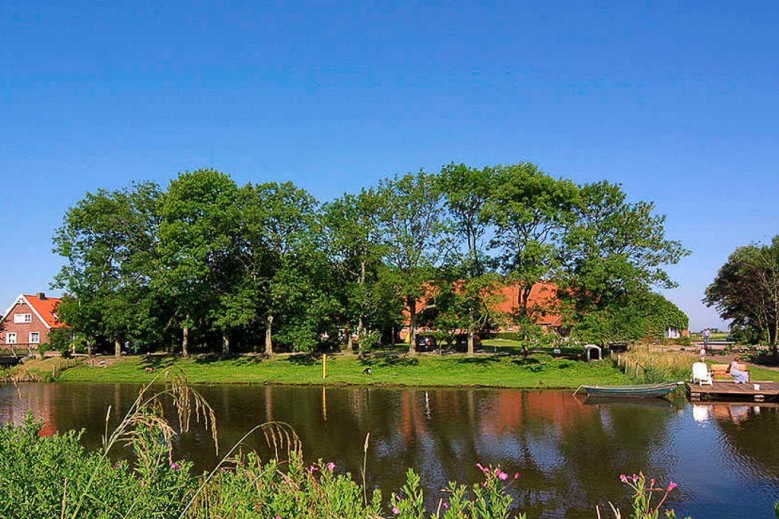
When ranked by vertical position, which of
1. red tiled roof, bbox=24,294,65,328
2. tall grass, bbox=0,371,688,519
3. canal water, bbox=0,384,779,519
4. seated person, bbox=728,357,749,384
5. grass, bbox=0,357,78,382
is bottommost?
canal water, bbox=0,384,779,519

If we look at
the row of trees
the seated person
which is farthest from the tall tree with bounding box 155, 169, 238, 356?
the seated person

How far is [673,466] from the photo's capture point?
19.7 meters

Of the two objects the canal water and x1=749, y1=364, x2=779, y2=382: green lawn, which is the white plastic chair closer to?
the canal water

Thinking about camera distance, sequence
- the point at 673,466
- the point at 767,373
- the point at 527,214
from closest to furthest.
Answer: the point at 673,466, the point at 767,373, the point at 527,214

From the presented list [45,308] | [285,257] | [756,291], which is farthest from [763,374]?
[45,308]

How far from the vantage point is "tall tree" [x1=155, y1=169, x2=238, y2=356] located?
4862 centimetres

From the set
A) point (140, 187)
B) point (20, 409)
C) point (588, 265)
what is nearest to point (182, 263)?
point (140, 187)

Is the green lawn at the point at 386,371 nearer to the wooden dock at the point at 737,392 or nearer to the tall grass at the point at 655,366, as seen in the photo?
the tall grass at the point at 655,366

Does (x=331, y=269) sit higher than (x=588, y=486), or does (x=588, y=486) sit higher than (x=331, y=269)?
(x=331, y=269)

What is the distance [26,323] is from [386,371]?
47.7 metres

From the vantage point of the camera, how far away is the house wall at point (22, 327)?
6869 cm

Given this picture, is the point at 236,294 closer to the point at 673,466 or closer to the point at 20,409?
the point at 20,409

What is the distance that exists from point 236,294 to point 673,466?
39.9 metres

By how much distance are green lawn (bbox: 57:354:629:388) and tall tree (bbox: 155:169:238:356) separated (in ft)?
13.2
